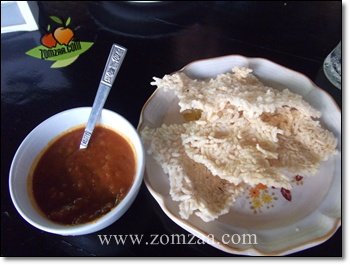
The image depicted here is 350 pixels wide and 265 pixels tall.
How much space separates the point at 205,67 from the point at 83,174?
0.37m

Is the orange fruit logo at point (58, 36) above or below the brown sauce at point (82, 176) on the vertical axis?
below

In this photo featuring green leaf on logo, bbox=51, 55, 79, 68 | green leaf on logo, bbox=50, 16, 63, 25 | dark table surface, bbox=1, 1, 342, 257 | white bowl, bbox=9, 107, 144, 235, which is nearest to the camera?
white bowl, bbox=9, 107, 144, 235

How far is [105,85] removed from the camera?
745 mm

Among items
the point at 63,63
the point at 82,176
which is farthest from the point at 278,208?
the point at 63,63

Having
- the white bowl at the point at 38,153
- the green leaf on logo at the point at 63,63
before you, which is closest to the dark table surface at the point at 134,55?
the green leaf on logo at the point at 63,63

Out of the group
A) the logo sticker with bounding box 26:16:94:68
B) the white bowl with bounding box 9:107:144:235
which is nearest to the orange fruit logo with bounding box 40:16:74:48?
the logo sticker with bounding box 26:16:94:68

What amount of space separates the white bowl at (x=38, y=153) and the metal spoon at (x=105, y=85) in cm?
2

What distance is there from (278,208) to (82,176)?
39 centimetres

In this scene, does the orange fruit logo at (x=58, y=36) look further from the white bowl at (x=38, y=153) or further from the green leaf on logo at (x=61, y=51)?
the white bowl at (x=38, y=153)

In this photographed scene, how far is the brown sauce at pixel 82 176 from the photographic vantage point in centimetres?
69

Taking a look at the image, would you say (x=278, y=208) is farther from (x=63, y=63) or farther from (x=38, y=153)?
(x=63, y=63)

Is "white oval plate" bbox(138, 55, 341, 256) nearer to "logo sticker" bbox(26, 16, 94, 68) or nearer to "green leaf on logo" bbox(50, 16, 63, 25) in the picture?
"logo sticker" bbox(26, 16, 94, 68)

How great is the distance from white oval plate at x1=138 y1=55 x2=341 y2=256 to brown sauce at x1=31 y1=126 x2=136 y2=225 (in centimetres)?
6

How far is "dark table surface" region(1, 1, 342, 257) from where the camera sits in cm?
77
